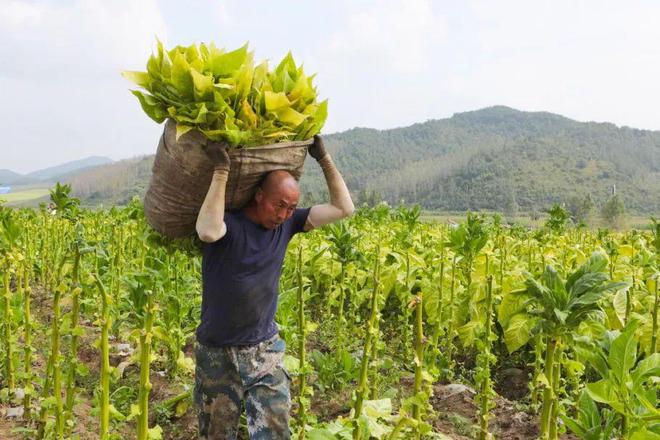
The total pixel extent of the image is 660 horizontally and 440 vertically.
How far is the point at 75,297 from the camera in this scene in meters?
2.37

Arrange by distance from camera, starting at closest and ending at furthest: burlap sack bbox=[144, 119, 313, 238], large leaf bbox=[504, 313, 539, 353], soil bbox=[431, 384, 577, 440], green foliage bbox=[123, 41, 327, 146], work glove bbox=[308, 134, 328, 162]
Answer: green foliage bbox=[123, 41, 327, 146] < burlap sack bbox=[144, 119, 313, 238] < work glove bbox=[308, 134, 328, 162] < soil bbox=[431, 384, 577, 440] < large leaf bbox=[504, 313, 539, 353]

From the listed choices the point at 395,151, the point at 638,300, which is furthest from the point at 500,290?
the point at 395,151

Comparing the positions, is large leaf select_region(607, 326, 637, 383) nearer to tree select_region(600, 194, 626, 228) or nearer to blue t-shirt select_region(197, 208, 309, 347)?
blue t-shirt select_region(197, 208, 309, 347)

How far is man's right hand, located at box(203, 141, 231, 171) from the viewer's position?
2.32 metres

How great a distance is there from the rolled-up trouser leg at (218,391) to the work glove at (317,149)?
1.05m

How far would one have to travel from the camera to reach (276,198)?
257 centimetres

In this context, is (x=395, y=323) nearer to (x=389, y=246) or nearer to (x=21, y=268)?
(x=389, y=246)

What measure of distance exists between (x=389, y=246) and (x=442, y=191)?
95.4 meters

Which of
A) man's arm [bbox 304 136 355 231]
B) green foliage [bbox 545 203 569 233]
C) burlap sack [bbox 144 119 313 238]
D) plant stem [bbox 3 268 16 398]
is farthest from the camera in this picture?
green foliage [bbox 545 203 569 233]

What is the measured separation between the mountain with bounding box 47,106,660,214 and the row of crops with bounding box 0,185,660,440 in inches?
1627

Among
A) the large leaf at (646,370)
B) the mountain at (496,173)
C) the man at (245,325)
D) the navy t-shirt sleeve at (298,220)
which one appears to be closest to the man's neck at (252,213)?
the man at (245,325)

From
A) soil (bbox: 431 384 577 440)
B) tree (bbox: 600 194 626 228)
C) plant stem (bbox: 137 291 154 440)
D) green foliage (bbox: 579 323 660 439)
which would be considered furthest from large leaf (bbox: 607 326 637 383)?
tree (bbox: 600 194 626 228)

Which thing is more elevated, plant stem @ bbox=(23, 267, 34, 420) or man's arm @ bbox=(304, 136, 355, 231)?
man's arm @ bbox=(304, 136, 355, 231)

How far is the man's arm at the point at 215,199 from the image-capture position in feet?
7.63
